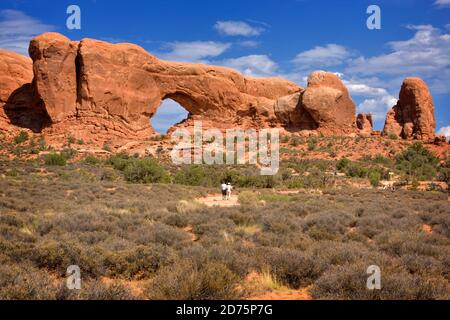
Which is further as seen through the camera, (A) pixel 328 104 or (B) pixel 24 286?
(A) pixel 328 104

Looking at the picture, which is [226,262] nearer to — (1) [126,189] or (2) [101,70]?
(1) [126,189]

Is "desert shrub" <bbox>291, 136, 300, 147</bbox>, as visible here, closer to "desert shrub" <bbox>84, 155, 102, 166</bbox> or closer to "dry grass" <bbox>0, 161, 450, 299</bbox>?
"desert shrub" <bbox>84, 155, 102, 166</bbox>

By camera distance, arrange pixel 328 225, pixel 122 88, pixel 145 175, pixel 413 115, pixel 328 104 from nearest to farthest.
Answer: pixel 328 225, pixel 145 175, pixel 122 88, pixel 328 104, pixel 413 115

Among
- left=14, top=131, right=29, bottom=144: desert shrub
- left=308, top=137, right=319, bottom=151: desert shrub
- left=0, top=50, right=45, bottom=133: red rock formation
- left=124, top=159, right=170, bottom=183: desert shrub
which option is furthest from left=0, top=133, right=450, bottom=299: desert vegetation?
left=0, top=50, right=45, bottom=133: red rock formation

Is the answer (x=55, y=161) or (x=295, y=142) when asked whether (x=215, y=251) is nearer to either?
(x=55, y=161)

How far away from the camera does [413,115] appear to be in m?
45.6

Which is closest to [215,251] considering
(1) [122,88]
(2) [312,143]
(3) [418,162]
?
(3) [418,162]

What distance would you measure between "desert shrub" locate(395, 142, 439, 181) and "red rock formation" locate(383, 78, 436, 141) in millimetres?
6179

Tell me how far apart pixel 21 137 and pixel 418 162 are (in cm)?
3628

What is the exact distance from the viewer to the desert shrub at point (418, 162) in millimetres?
31459

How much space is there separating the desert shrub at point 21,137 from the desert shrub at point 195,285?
121ft

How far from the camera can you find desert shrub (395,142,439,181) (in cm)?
3146

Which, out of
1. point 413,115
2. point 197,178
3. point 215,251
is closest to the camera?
point 215,251
